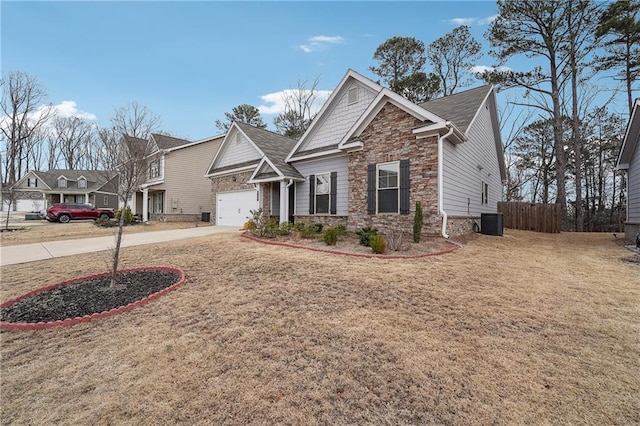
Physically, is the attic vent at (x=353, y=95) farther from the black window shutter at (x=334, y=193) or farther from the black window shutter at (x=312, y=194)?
the black window shutter at (x=312, y=194)

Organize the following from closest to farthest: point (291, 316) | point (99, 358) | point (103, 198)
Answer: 1. point (99, 358)
2. point (291, 316)
3. point (103, 198)

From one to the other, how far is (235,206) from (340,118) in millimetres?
7993

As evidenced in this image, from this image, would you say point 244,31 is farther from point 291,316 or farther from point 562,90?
point 562,90

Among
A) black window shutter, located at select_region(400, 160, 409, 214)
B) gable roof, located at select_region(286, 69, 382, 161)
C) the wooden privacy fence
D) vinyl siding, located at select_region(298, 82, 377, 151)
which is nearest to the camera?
black window shutter, located at select_region(400, 160, 409, 214)

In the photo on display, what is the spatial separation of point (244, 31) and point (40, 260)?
10570mm

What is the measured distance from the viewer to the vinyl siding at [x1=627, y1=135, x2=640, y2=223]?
10039 millimetres

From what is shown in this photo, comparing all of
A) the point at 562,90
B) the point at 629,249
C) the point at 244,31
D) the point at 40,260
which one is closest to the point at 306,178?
the point at 244,31

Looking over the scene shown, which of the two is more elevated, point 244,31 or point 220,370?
point 244,31

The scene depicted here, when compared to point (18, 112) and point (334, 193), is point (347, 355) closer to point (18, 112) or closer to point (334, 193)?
point (334, 193)

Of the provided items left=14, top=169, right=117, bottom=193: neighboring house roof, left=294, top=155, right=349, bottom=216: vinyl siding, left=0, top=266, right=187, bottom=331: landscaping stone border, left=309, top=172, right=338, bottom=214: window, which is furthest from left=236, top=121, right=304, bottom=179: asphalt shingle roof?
left=14, top=169, right=117, bottom=193: neighboring house roof

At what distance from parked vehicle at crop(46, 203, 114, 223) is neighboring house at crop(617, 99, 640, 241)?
97.2 ft

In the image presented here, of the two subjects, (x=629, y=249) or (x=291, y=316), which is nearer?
(x=291, y=316)

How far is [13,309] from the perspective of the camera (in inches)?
172

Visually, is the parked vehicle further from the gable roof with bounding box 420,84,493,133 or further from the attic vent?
the gable roof with bounding box 420,84,493,133
